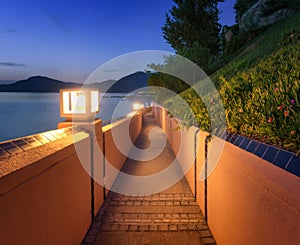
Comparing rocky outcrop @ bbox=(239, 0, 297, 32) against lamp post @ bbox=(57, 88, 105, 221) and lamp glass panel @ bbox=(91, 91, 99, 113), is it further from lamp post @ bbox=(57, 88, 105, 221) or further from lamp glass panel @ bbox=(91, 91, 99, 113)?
lamp post @ bbox=(57, 88, 105, 221)

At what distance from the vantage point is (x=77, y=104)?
4520 millimetres

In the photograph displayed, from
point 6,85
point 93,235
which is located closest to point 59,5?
point 93,235

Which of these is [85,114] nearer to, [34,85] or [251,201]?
[251,201]

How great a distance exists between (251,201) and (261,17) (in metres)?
16.4

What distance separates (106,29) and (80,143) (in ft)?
139

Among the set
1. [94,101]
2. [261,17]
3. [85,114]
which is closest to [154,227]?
[85,114]

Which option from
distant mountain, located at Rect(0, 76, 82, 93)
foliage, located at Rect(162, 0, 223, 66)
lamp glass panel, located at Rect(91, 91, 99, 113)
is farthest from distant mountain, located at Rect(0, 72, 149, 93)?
lamp glass panel, located at Rect(91, 91, 99, 113)

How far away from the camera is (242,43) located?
16.0m

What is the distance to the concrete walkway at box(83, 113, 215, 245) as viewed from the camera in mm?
3439

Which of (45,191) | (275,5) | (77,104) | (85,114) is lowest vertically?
(45,191)

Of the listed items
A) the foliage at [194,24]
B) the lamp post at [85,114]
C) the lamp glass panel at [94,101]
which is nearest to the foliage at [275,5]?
the foliage at [194,24]

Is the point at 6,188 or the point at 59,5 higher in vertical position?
the point at 59,5

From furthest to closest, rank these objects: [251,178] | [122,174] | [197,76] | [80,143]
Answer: [197,76]
[122,174]
[80,143]
[251,178]

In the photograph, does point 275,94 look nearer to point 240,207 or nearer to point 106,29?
point 240,207
